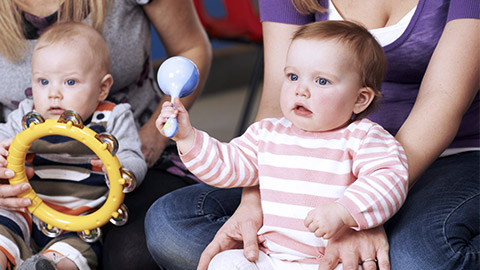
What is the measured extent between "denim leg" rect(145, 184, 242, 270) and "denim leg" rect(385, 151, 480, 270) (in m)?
0.34

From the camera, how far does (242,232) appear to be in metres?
Result: 1.18

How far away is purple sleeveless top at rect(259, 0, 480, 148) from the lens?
50.1 inches

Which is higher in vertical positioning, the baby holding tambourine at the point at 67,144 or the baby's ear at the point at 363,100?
the baby's ear at the point at 363,100

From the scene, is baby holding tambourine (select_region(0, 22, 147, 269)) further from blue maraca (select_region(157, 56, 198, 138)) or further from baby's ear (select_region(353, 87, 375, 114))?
baby's ear (select_region(353, 87, 375, 114))

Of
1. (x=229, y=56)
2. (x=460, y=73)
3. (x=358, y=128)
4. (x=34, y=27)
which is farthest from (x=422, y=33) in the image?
(x=229, y=56)

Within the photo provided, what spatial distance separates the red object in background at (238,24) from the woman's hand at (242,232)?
195 centimetres

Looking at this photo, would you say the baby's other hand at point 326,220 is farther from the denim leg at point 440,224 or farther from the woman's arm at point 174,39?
the woman's arm at point 174,39

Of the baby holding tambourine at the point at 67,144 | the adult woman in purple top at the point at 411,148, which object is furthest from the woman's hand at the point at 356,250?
the baby holding tambourine at the point at 67,144

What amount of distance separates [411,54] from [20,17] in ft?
2.97

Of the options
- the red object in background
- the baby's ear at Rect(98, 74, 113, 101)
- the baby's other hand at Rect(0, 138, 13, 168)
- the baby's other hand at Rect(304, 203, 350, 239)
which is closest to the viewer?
the baby's other hand at Rect(304, 203, 350, 239)

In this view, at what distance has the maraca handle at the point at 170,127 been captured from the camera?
1036 millimetres

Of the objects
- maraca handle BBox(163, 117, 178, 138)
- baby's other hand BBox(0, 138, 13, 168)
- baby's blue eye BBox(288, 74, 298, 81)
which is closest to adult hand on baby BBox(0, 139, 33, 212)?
baby's other hand BBox(0, 138, 13, 168)

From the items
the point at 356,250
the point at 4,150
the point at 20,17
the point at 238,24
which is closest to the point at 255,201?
the point at 356,250

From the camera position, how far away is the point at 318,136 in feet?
3.81
